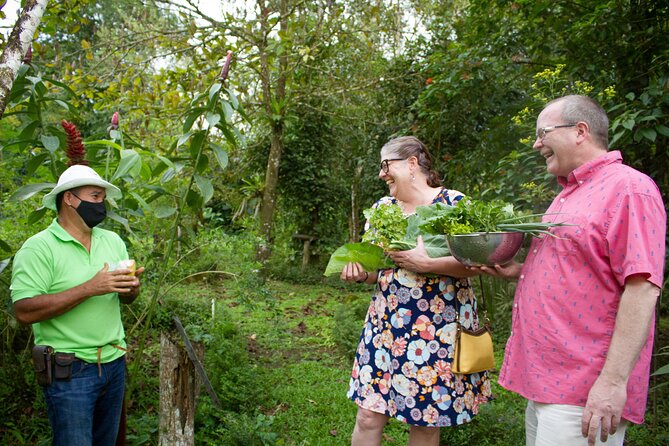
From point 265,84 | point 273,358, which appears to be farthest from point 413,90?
point 273,358

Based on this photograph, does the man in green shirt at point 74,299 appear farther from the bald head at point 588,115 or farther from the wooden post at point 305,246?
the wooden post at point 305,246

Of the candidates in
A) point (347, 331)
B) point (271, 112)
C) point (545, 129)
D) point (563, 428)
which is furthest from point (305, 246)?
point (563, 428)

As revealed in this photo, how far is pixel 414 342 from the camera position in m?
2.27

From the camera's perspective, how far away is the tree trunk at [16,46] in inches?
69.2

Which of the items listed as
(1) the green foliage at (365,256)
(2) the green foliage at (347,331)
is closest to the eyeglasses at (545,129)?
(1) the green foliage at (365,256)

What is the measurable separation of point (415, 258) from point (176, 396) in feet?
5.88

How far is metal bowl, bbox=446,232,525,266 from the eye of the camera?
73.2 inches

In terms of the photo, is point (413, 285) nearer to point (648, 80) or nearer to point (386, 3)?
point (648, 80)

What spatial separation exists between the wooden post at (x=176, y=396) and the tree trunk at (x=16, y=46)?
5.85 ft

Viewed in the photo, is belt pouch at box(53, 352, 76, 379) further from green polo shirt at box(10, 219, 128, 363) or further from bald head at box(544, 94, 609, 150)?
bald head at box(544, 94, 609, 150)

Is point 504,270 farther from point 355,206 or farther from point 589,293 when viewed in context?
point 355,206

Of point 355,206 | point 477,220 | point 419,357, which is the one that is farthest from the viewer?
point 355,206

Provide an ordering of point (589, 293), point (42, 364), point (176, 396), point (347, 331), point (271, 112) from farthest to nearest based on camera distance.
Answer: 1. point (271, 112)
2. point (347, 331)
3. point (176, 396)
4. point (42, 364)
5. point (589, 293)

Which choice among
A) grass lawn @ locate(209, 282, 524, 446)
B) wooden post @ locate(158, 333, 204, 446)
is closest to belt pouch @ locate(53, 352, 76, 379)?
wooden post @ locate(158, 333, 204, 446)
